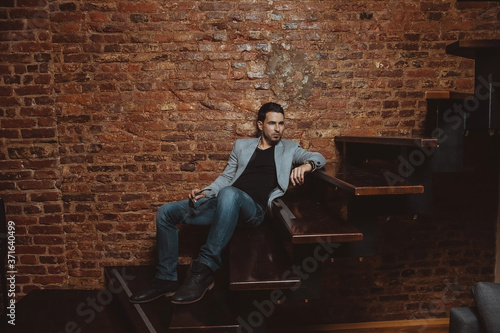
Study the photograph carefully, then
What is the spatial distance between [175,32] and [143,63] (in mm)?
326

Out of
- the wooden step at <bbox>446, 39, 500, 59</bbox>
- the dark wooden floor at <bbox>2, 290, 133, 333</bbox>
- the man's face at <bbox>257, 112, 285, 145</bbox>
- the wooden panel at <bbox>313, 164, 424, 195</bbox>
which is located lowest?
the dark wooden floor at <bbox>2, 290, 133, 333</bbox>

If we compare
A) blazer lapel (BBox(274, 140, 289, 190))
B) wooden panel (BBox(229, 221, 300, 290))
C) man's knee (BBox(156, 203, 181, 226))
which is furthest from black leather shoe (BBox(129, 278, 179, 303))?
blazer lapel (BBox(274, 140, 289, 190))

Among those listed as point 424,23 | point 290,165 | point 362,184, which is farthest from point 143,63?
point 424,23

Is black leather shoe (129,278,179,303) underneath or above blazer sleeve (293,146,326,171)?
underneath

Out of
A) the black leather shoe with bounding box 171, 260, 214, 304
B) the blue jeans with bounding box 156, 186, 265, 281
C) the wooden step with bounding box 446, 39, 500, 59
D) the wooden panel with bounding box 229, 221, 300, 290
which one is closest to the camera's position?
the wooden panel with bounding box 229, 221, 300, 290

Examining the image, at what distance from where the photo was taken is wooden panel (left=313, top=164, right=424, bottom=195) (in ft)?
4.70

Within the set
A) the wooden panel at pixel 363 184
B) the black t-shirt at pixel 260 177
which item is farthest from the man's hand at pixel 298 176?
the black t-shirt at pixel 260 177

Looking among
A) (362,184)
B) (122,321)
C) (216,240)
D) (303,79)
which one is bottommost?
Result: (122,321)

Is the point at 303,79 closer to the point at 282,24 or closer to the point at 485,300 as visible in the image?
the point at 282,24

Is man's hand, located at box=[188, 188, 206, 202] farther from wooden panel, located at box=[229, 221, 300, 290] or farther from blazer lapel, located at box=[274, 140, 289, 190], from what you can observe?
blazer lapel, located at box=[274, 140, 289, 190]

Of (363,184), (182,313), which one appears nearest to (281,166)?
(363,184)

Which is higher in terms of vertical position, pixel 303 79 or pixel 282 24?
pixel 282 24

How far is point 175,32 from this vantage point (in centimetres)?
230

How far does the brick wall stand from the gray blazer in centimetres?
19
